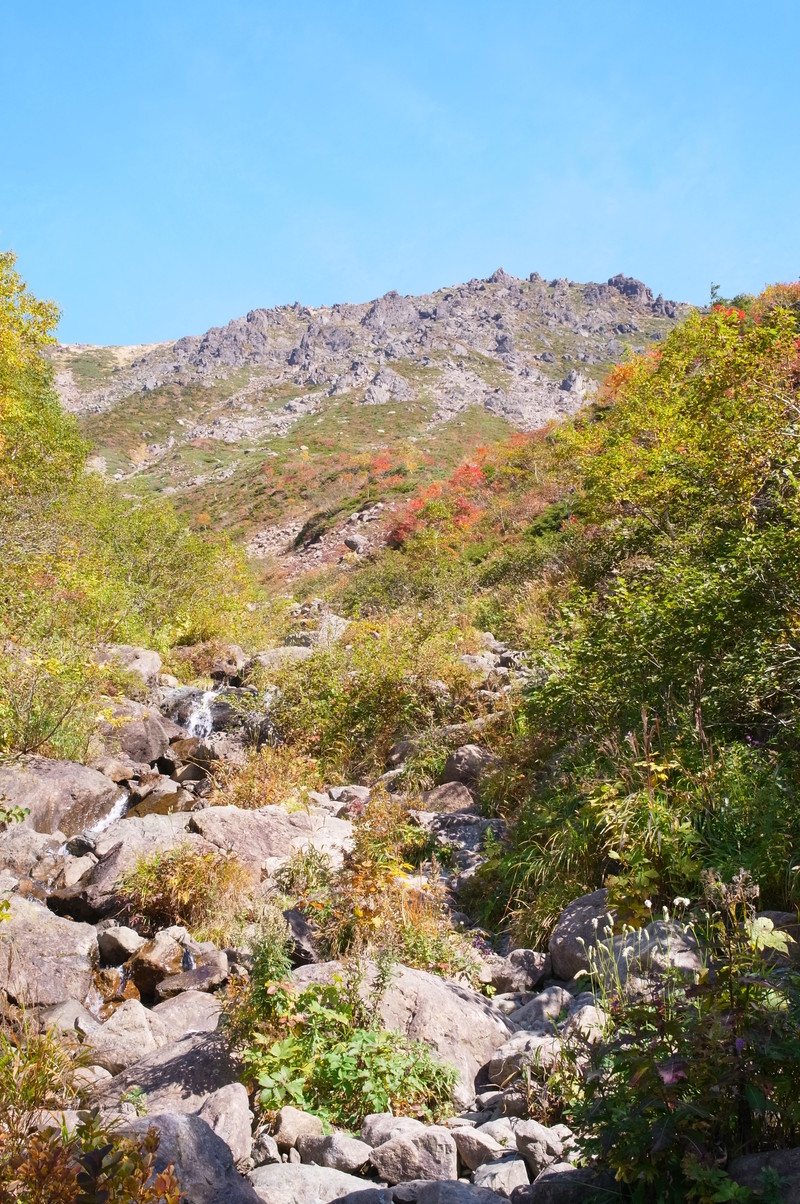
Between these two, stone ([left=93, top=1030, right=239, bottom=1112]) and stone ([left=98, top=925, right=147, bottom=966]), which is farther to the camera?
stone ([left=98, top=925, right=147, bottom=966])

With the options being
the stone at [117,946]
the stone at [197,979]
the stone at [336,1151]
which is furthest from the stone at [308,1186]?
the stone at [117,946]

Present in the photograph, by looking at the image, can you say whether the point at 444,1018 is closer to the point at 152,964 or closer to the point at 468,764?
the point at 152,964

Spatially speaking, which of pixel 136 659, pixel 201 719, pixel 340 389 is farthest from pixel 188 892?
pixel 340 389

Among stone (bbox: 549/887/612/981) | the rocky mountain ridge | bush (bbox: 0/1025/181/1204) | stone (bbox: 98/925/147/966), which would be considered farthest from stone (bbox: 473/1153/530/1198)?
the rocky mountain ridge

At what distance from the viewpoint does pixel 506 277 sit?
135375mm

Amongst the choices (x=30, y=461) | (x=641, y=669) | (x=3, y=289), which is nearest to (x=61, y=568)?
(x=3, y=289)

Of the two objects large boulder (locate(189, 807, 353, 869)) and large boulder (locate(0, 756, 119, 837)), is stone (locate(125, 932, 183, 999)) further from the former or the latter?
large boulder (locate(0, 756, 119, 837))

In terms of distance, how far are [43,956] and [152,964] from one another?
884mm

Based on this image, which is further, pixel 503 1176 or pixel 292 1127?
pixel 292 1127

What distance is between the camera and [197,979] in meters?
5.91

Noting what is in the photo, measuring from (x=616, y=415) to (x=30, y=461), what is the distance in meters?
13.8

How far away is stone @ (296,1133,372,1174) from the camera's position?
3.44 m

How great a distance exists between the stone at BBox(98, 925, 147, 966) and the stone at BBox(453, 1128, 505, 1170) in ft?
13.0

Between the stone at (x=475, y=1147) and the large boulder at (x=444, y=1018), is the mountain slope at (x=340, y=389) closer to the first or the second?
the large boulder at (x=444, y=1018)
